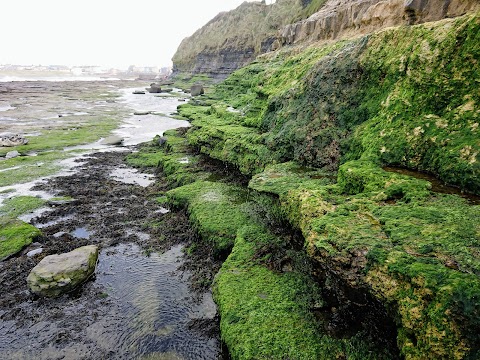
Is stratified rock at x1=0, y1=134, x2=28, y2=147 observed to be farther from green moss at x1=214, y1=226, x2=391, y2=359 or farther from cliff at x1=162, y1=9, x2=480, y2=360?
green moss at x1=214, y1=226, x2=391, y2=359

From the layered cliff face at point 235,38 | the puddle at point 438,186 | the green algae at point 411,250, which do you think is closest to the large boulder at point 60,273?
the green algae at point 411,250

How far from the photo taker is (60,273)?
41.9ft

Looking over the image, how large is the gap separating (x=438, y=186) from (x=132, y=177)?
22.3m

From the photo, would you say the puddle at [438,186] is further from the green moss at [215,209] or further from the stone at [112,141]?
the stone at [112,141]

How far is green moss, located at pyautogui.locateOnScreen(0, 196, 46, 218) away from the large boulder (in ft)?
25.2

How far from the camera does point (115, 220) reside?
1870 centimetres

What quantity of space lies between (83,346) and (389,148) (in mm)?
12094

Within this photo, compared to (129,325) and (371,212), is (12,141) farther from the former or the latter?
(371,212)

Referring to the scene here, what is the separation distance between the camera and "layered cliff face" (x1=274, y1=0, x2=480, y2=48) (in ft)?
60.7

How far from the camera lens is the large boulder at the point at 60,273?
12430mm

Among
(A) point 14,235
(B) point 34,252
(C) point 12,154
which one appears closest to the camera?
(B) point 34,252

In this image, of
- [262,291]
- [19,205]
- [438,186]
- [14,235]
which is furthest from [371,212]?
[19,205]

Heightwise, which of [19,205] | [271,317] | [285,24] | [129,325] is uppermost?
[285,24]

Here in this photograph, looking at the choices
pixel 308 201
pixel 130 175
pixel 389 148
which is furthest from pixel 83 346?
pixel 130 175
